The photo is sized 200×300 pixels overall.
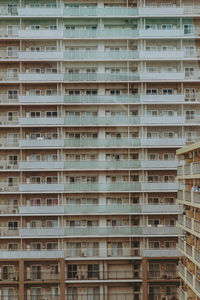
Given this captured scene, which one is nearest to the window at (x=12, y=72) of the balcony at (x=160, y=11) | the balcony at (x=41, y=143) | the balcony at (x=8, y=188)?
the balcony at (x=41, y=143)

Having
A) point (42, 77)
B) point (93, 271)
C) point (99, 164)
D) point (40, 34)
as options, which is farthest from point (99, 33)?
point (93, 271)

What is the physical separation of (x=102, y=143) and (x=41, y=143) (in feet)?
3.42

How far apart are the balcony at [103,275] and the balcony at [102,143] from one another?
213 centimetres

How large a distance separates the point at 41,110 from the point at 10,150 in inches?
34.5

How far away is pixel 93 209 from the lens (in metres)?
7.32

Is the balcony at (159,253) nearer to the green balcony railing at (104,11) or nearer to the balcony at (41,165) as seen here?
the balcony at (41,165)

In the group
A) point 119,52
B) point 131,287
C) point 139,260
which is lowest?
point 131,287

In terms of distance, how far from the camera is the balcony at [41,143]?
7336 mm

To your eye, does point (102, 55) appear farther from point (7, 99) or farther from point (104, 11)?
point (7, 99)

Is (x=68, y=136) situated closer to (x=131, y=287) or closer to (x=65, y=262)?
(x=65, y=262)

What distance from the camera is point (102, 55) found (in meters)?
7.41

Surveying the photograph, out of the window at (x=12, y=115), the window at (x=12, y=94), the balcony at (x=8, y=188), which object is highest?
the window at (x=12, y=94)

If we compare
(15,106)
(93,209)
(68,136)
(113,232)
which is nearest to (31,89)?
(15,106)

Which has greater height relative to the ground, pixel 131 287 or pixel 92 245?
pixel 92 245
